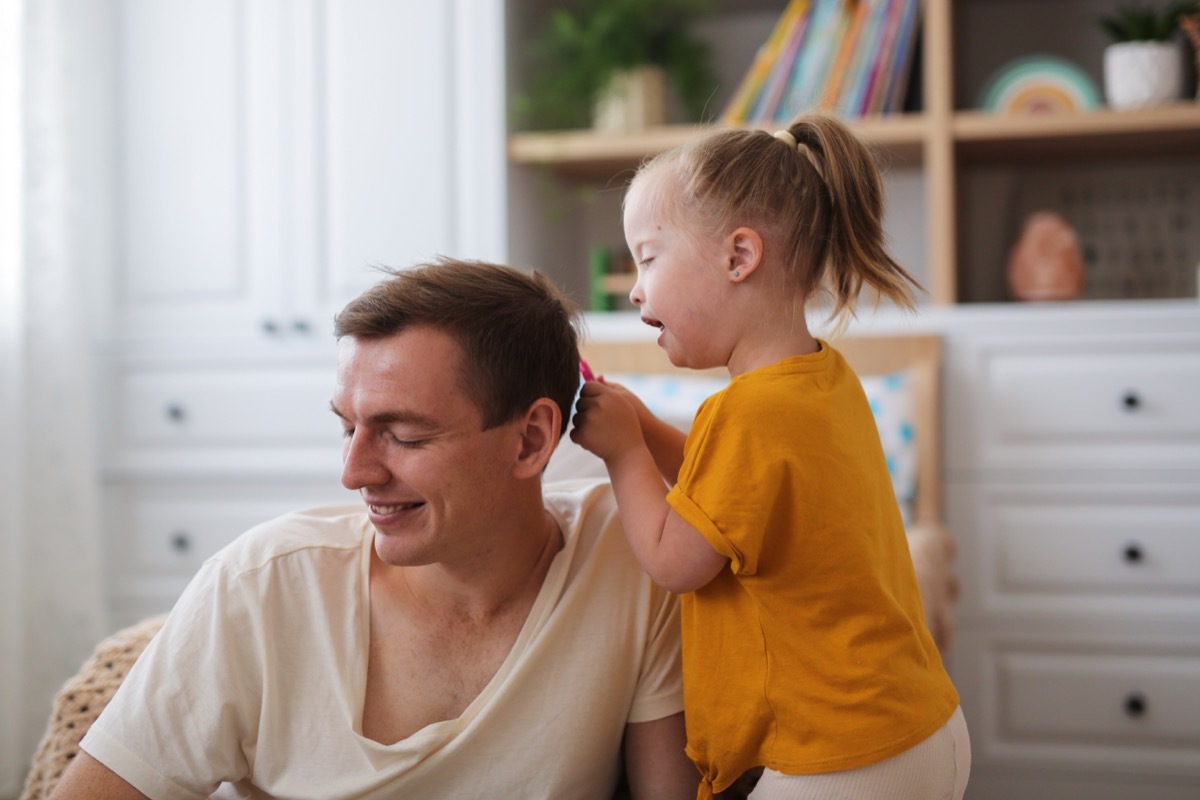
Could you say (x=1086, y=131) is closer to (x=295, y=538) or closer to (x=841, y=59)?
(x=841, y=59)

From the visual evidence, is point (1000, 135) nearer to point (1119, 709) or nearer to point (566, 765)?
point (1119, 709)

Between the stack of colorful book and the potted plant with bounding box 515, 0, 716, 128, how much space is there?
0.17 meters

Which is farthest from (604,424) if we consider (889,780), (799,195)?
(889,780)

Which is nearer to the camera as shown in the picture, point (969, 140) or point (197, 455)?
point (969, 140)

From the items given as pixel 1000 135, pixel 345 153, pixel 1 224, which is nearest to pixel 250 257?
pixel 345 153

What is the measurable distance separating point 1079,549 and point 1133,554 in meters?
0.10

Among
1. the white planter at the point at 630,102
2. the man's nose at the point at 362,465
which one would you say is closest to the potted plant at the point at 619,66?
the white planter at the point at 630,102

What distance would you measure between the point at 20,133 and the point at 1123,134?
2.31 metres

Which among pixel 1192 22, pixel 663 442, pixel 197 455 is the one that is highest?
pixel 1192 22

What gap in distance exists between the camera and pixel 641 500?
112 centimetres

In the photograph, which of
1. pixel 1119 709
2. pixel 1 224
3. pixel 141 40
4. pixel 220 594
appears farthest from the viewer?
pixel 141 40

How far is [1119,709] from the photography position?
2309 mm

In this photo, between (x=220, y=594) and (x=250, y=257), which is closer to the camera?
(x=220, y=594)

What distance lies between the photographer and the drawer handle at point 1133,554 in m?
2.29
